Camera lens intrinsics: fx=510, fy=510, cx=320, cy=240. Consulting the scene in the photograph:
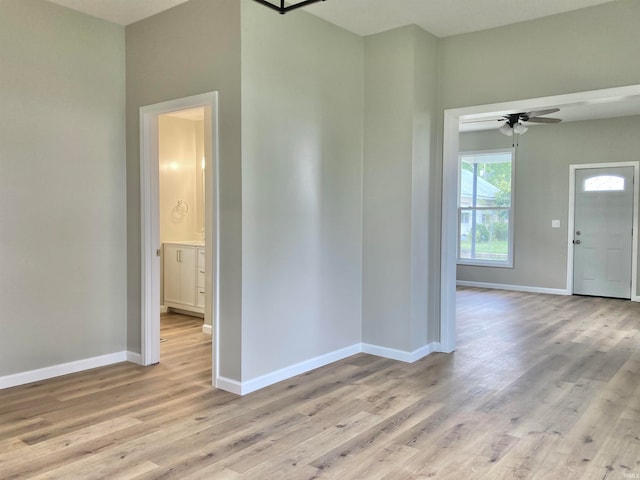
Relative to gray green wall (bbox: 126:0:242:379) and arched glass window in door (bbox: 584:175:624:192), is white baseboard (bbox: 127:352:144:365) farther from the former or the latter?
arched glass window in door (bbox: 584:175:624:192)

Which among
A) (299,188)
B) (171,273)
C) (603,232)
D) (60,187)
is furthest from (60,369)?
(603,232)

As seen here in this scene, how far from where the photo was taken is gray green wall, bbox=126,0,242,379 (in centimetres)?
343

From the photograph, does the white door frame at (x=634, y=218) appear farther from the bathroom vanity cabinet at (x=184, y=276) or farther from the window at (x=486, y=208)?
the bathroom vanity cabinet at (x=184, y=276)

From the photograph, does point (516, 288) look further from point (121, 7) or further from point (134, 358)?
point (121, 7)

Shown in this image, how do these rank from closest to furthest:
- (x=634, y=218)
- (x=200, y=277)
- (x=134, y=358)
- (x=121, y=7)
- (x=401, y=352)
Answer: (x=121, y=7)
(x=134, y=358)
(x=401, y=352)
(x=200, y=277)
(x=634, y=218)

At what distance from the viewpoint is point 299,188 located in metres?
3.86

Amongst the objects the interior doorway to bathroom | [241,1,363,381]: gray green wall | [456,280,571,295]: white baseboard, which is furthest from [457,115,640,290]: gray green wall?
the interior doorway to bathroom

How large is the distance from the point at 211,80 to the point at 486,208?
638 centimetres

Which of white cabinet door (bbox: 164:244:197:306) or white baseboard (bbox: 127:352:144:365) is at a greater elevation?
white cabinet door (bbox: 164:244:197:306)

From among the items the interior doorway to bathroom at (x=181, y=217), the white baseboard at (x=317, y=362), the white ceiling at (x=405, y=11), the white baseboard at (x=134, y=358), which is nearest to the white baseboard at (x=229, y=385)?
the white baseboard at (x=317, y=362)

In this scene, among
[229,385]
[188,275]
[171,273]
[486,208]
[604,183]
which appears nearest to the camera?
[229,385]

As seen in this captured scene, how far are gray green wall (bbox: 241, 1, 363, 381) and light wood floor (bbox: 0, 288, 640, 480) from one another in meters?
0.40

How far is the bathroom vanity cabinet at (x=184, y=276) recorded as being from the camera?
584 centimetres

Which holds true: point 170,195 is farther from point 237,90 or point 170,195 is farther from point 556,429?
point 556,429
